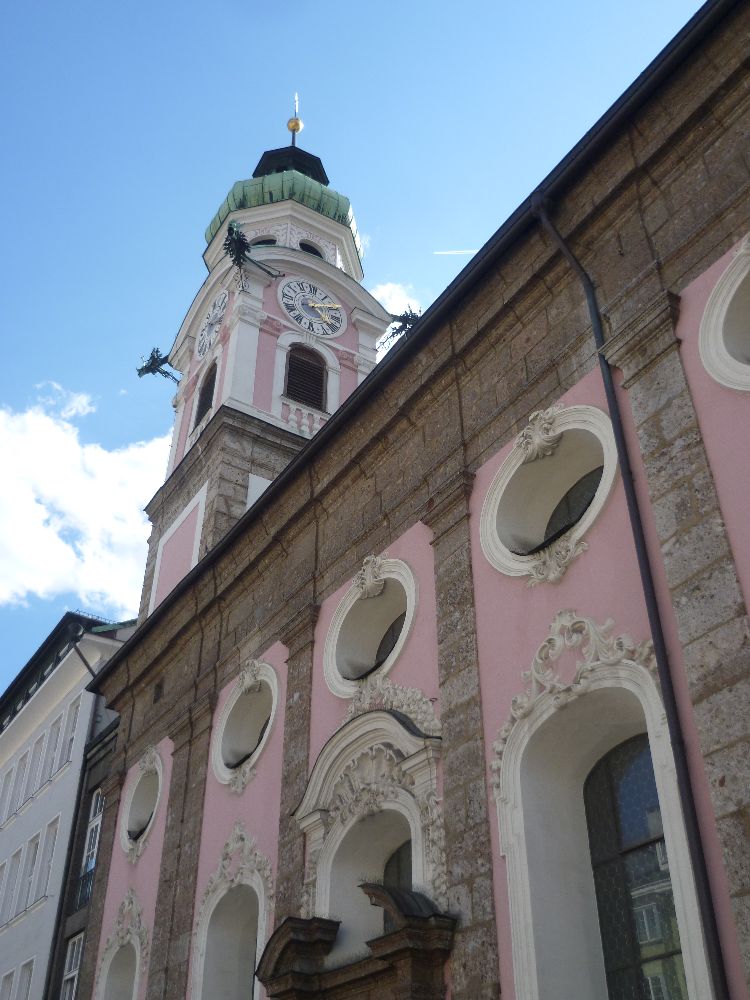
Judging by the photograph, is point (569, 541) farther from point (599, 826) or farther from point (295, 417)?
point (295, 417)

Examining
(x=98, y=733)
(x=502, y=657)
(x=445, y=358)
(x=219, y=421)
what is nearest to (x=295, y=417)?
(x=219, y=421)

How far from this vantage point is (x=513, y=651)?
9734 mm

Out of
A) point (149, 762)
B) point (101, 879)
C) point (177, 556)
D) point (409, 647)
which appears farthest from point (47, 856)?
point (409, 647)

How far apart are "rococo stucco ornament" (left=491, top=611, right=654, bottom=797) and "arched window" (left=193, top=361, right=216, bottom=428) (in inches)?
640

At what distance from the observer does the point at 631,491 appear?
8.79 meters

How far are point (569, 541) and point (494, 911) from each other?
10.4 feet

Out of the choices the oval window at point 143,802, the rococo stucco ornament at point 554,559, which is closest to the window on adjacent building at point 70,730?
the oval window at point 143,802

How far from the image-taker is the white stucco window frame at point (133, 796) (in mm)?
15859

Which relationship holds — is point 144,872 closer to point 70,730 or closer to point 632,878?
point 632,878

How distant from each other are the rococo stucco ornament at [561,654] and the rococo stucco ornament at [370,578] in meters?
3.21

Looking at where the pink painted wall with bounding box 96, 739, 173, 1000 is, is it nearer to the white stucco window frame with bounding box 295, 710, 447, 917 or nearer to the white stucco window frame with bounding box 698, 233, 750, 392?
the white stucco window frame with bounding box 295, 710, 447, 917

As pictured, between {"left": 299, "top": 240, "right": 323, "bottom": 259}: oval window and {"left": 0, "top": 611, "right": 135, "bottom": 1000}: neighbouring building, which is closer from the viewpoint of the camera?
{"left": 0, "top": 611, "right": 135, "bottom": 1000}: neighbouring building

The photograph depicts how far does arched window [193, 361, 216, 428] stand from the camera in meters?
24.6

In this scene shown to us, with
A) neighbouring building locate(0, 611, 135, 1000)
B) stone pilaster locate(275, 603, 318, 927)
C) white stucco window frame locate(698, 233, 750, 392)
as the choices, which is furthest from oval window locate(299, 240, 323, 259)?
white stucco window frame locate(698, 233, 750, 392)
